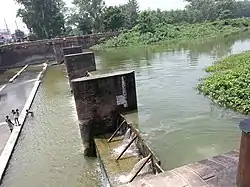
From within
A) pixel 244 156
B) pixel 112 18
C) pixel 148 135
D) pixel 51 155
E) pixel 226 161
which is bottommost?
pixel 51 155

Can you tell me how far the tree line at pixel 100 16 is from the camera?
149ft

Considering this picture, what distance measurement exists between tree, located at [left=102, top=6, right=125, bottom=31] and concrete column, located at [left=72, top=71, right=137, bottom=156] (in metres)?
37.9

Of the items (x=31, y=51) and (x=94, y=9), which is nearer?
(x=31, y=51)

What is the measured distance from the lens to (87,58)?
1961 cm

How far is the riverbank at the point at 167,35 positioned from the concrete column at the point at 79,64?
2260 centimetres

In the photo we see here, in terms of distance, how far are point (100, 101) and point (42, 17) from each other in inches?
1543

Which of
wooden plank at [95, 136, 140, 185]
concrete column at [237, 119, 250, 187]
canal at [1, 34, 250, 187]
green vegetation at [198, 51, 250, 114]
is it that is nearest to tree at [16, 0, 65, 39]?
canal at [1, 34, 250, 187]

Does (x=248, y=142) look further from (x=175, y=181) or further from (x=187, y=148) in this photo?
(x=187, y=148)

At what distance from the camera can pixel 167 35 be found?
1734 inches

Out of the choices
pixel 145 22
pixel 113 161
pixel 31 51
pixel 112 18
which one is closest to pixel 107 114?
pixel 113 161

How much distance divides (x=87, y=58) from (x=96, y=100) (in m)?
9.37

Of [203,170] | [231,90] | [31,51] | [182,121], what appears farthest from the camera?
[31,51]

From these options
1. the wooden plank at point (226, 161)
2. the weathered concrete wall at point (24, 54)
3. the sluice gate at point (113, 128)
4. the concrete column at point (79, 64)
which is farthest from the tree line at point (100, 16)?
the wooden plank at point (226, 161)

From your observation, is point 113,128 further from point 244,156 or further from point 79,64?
point 79,64
